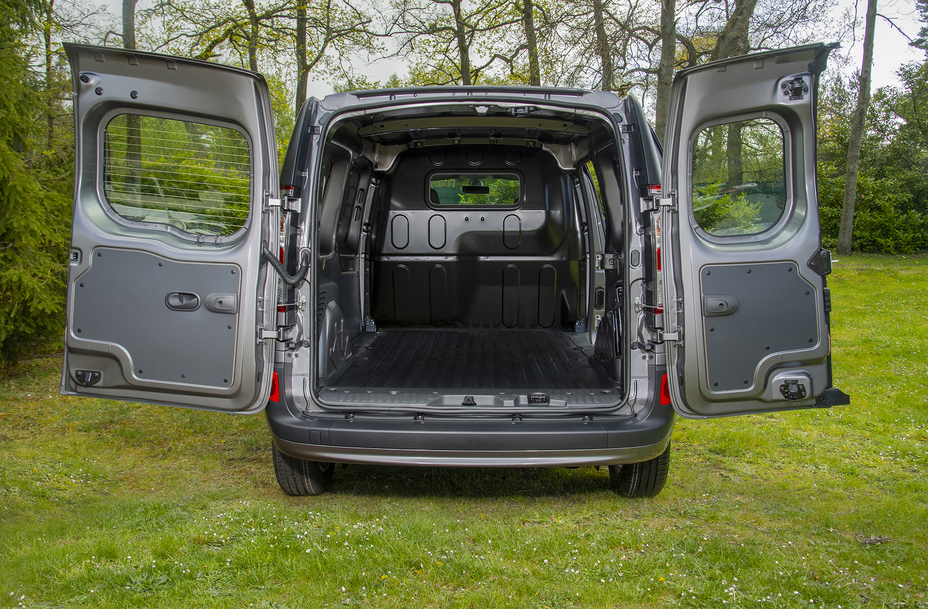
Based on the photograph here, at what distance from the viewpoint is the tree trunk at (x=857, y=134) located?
15742 millimetres

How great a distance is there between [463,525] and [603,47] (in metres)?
11.5

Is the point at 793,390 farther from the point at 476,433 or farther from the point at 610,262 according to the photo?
the point at 476,433

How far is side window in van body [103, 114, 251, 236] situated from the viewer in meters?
2.72

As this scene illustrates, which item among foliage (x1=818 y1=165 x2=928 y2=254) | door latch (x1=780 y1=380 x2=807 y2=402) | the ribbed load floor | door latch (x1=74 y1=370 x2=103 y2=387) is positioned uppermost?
foliage (x1=818 y1=165 x2=928 y2=254)

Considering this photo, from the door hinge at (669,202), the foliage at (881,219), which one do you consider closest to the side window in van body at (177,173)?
the door hinge at (669,202)

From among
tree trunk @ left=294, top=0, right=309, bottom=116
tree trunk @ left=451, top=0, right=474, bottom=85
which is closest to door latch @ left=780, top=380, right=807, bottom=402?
tree trunk @ left=451, top=0, right=474, bottom=85

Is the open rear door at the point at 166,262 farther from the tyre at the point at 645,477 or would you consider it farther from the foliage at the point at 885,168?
the foliage at the point at 885,168

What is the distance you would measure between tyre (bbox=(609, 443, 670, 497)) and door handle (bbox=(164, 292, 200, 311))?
225 centimetres

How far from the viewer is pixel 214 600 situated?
230cm

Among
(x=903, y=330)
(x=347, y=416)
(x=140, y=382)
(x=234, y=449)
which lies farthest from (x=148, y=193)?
(x=903, y=330)

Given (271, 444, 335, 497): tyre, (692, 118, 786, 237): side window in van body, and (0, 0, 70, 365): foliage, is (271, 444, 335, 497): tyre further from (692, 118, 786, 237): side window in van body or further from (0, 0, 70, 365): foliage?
(0, 0, 70, 365): foliage

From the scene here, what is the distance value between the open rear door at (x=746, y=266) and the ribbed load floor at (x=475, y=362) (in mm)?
721

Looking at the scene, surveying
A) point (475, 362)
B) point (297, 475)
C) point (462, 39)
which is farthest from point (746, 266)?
point (462, 39)

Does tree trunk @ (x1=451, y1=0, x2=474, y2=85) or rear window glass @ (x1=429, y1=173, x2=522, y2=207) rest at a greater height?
tree trunk @ (x1=451, y1=0, x2=474, y2=85)
